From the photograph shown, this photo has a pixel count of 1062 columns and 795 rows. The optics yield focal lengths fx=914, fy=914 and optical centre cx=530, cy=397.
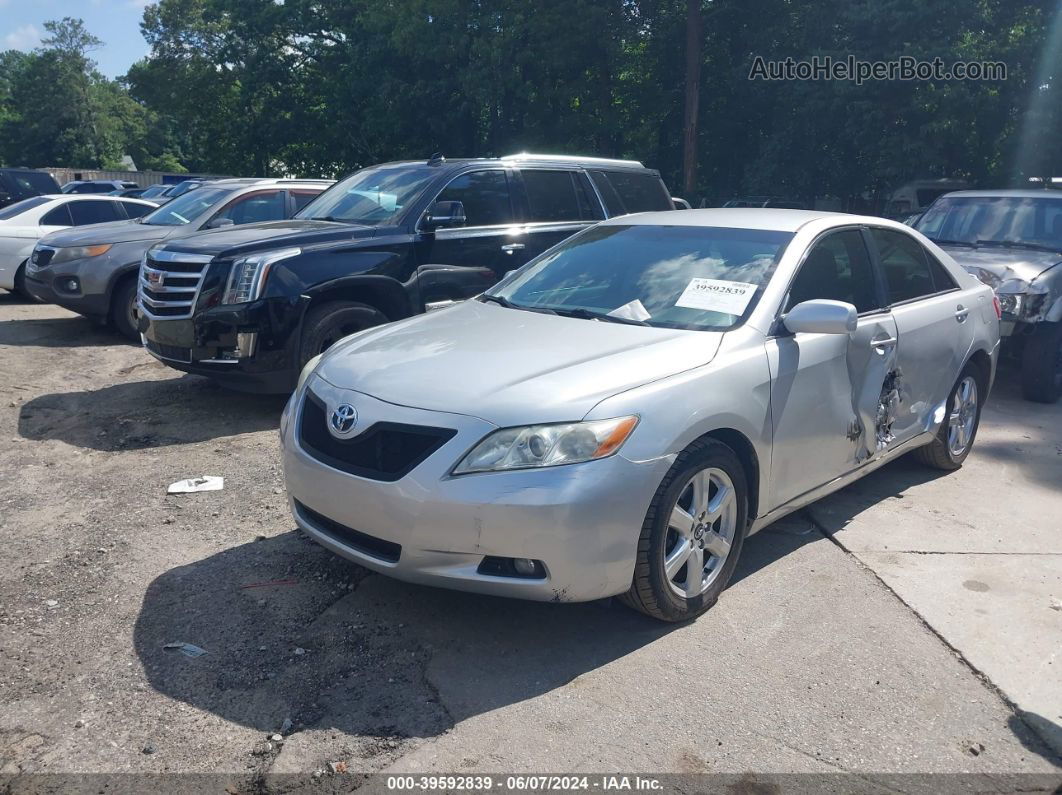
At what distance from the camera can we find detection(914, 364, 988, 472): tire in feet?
19.2

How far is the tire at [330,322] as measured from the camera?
6.59m

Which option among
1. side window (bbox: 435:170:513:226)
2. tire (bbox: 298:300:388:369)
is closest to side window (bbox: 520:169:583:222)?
side window (bbox: 435:170:513:226)

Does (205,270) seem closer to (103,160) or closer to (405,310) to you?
(405,310)

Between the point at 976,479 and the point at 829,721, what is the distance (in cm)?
343


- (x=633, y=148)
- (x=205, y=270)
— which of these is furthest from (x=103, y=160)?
(x=205, y=270)

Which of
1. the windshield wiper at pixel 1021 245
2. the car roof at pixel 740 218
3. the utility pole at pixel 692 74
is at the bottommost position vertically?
the windshield wiper at pixel 1021 245

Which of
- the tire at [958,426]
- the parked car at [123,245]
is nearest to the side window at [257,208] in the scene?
the parked car at [123,245]

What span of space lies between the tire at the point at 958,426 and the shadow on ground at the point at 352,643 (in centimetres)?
223

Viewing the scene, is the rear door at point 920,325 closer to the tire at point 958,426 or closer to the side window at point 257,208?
the tire at point 958,426

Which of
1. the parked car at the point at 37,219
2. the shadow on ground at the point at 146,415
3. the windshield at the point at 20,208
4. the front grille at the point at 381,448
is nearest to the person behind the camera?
the front grille at the point at 381,448

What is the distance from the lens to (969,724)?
3.25 m

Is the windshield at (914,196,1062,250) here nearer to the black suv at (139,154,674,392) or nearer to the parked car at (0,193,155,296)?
the black suv at (139,154,674,392)

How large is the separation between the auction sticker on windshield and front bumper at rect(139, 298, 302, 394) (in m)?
3.23

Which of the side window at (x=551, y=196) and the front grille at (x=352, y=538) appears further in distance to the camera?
the side window at (x=551, y=196)
